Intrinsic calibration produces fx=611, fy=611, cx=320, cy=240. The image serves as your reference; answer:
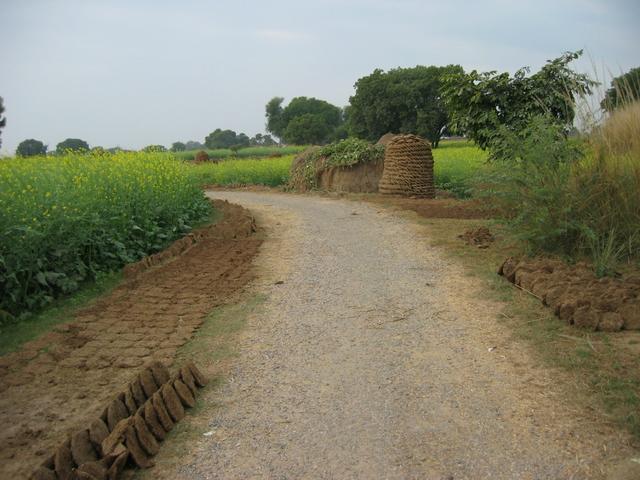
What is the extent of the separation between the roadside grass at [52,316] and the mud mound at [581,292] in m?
4.53

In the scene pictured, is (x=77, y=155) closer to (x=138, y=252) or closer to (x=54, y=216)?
(x=138, y=252)

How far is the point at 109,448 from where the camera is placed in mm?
3322

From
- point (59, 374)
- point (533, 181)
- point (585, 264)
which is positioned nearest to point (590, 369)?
point (585, 264)

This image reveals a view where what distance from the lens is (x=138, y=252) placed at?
8531 mm

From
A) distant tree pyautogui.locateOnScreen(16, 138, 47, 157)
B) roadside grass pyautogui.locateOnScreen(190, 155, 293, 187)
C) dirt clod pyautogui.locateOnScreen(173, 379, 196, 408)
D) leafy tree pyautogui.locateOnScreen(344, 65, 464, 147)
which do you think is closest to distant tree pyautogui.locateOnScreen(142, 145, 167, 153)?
distant tree pyautogui.locateOnScreen(16, 138, 47, 157)

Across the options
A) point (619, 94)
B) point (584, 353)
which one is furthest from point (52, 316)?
point (619, 94)

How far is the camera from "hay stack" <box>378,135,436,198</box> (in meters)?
15.0

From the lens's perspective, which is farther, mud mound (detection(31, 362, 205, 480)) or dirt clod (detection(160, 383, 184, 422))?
dirt clod (detection(160, 383, 184, 422))

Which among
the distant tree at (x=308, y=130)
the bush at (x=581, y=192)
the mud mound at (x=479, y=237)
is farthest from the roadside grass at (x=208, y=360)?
the distant tree at (x=308, y=130)

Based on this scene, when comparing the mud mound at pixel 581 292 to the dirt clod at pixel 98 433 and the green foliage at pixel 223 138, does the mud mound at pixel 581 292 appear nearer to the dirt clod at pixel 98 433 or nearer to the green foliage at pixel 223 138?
the dirt clod at pixel 98 433

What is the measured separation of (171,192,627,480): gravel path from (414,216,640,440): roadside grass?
15 cm

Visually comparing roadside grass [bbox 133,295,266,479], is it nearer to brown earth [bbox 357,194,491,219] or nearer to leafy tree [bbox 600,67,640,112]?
leafy tree [bbox 600,67,640,112]

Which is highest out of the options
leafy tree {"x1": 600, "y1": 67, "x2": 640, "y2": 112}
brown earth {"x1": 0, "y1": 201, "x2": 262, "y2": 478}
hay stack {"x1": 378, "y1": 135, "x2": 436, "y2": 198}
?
leafy tree {"x1": 600, "y1": 67, "x2": 640, "y2": 112}

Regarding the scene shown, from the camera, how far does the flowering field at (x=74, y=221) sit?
627cm
